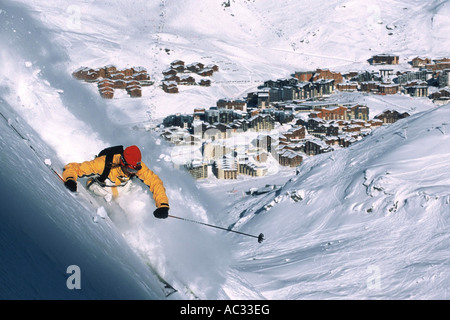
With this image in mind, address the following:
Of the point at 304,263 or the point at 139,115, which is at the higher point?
the point at 139,115

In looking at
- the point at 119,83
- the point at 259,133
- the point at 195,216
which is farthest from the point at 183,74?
the point at 195,216

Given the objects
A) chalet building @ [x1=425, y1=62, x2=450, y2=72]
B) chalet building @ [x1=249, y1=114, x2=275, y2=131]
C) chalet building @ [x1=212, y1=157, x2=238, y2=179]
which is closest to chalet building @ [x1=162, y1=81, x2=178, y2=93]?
chalet building @ [x1=249, y1=114, x2=275, y2=131]

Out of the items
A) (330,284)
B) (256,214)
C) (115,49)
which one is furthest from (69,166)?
(115,49)

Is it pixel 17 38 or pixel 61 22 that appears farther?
pixel 61 22

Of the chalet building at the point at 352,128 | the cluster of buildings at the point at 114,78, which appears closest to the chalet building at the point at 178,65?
the cluster of buildings at the point at 114,78

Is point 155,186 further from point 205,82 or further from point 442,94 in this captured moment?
point 442,94

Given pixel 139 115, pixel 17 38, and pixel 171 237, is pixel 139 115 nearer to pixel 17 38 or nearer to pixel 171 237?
pixel 17 38

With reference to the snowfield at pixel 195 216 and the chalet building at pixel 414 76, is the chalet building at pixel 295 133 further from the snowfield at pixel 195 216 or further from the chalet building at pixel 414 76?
the chalet building at pixel 414 76
